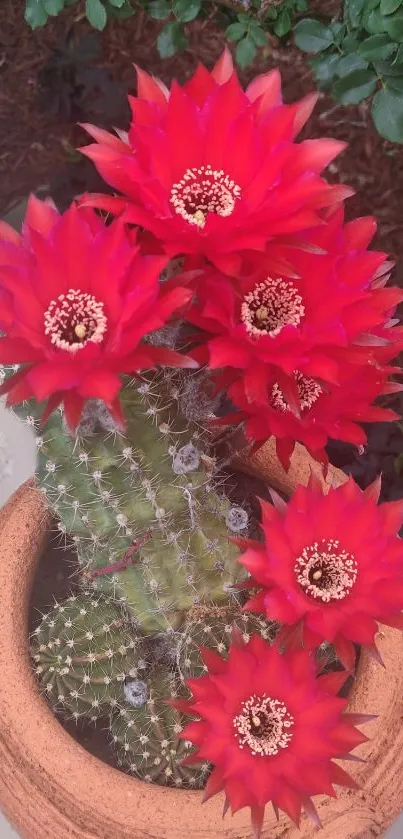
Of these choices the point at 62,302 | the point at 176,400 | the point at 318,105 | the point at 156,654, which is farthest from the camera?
the point at 318,105

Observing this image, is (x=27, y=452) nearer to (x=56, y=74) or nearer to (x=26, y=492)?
(x=26, y=492)

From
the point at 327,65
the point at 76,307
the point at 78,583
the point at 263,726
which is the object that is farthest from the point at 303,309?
the point at 78,583

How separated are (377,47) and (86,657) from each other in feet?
1.81

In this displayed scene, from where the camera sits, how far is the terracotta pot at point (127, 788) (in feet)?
2.17

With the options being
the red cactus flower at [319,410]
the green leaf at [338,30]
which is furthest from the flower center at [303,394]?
the green leaf at [338,30]

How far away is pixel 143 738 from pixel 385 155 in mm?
838

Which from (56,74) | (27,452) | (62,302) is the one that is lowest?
(27,452)

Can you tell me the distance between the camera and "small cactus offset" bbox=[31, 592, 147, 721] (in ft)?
2.37

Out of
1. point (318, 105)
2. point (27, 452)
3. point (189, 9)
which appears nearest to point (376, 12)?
point (189, 9)

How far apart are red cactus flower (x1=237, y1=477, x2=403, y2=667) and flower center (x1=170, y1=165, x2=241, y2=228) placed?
0.59 ft

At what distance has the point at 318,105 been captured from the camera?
114 centimetres

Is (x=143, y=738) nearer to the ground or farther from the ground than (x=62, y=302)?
nearer to the ground

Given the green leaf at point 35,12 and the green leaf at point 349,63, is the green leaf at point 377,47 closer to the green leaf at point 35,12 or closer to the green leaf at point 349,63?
the green leaf at point 349,63

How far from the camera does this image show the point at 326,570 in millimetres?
533
